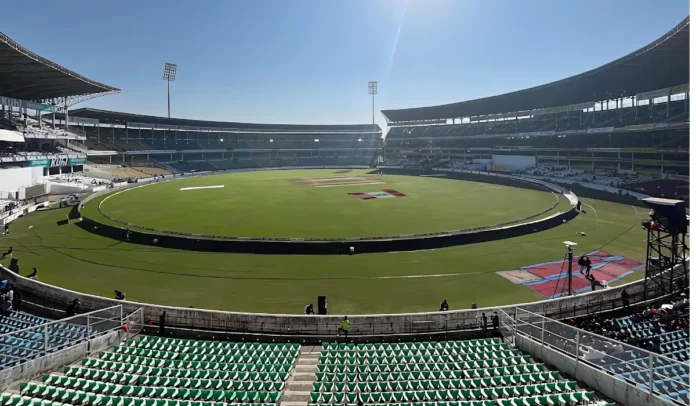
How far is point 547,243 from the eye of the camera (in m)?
34.1

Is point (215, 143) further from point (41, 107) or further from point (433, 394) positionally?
point (433, 394)

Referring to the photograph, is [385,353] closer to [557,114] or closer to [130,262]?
[130,262]

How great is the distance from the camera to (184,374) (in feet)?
37.8

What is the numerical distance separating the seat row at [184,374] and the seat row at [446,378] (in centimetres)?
132

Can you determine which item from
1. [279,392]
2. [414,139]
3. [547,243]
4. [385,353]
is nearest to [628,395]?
[385,353]

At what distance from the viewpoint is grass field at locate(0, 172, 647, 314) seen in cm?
2245

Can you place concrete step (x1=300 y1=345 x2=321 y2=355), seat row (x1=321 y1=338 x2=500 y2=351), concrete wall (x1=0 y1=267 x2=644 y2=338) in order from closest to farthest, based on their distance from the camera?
seat row (x1=321 y1=338 x2=500 y2=351) → concrete step (x1=300 y1=345 x2=321 y2=355) → concrete wall (x1=0 y1=267 x2=644 y2=338)

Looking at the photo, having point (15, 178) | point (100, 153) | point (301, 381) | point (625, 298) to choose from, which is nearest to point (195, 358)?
point (301, 381)

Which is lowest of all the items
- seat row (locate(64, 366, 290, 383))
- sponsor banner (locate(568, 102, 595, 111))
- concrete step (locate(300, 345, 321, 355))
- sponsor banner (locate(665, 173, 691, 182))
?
concrete step (locate(300, 345, 321, 355))

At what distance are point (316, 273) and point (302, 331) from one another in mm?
10515

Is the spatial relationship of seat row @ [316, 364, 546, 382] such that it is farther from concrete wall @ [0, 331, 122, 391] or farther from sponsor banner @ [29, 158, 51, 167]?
sponsor banner @ [29, 158, 51, 167]

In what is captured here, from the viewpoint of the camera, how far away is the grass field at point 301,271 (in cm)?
2245

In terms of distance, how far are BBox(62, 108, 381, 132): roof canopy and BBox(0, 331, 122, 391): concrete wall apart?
90.4 m

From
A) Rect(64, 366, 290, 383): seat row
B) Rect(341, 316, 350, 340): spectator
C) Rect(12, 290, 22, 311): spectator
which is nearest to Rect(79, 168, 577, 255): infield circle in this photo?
Rect(12, 290, 22, 311): spectator
